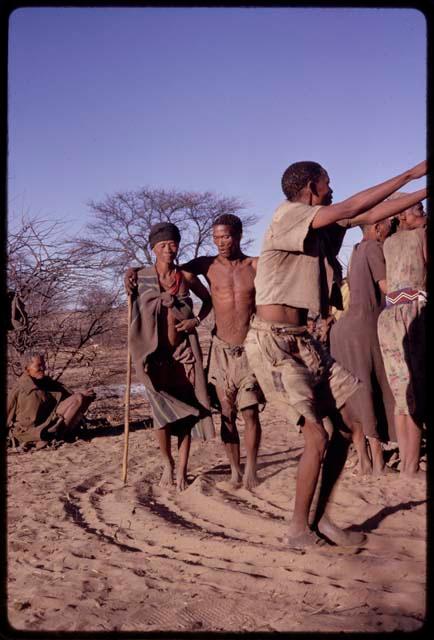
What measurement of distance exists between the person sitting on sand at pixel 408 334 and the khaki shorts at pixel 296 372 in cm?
152

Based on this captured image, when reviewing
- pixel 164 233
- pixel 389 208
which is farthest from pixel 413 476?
pixel 164 233

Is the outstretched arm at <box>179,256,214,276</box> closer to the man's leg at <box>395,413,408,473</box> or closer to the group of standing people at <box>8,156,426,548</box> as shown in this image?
the group of standing people at <box>8,156,426,548</box>

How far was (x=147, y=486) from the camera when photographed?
18.0 feet

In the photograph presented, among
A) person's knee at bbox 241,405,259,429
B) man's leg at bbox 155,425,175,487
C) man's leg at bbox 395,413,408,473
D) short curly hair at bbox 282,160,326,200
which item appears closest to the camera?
short curly hair at bbox 282,160,326,200

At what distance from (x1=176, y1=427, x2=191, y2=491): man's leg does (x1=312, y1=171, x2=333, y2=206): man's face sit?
8.28ft

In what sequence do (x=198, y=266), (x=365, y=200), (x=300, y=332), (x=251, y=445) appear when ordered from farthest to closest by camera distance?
(x=198, y=266), (x=251, y=445), (x=300, y=332), (x=365, y=200)

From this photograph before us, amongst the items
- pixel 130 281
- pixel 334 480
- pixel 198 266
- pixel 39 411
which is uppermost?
pixel 198 266

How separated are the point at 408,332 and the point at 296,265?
6.12ft

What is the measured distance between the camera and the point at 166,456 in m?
5.57

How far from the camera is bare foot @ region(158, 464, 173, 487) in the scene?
5.48m

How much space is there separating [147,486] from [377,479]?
1.80m

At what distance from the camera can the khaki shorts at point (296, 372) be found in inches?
144

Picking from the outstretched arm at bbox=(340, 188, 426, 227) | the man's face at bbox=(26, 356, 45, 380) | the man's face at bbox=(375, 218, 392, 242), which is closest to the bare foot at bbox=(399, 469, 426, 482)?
the man's face at bbox=(375, 218, 392, 242)

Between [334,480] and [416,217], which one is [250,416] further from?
[416,217]
